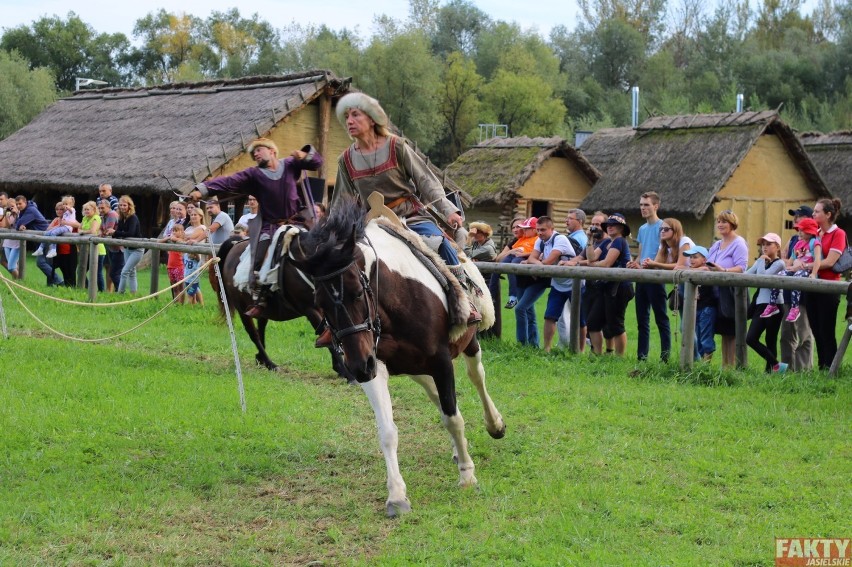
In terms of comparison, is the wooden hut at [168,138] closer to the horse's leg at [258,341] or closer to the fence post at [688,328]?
the horse's leg at [258,341]

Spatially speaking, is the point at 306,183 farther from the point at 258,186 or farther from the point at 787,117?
the point at 787,117

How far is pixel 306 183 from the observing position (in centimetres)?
985

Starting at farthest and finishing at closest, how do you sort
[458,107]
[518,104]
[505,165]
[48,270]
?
[518,104], [458,107], [505,165], [48,270]

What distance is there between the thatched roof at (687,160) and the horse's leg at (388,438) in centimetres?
2459

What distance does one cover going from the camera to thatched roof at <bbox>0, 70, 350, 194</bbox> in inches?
1036

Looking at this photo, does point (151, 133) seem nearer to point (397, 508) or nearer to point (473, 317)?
point (473, 317)

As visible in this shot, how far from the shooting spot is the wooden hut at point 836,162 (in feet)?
112

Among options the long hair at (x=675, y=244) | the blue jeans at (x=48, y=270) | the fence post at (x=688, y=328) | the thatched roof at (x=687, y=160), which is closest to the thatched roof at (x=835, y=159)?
the thatched roof at (x=687, y=160)

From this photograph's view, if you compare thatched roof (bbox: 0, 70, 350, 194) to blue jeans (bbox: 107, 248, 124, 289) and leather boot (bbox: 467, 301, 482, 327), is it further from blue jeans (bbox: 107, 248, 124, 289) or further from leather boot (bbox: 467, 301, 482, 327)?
leather boot (bbox: 467, 301, 482, 327)

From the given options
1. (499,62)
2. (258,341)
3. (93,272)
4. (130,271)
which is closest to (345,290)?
(258,341)

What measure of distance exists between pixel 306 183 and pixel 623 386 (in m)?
3.63

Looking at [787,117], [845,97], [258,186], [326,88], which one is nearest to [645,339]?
[258,186]

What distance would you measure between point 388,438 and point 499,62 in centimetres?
7180

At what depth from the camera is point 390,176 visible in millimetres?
6980
